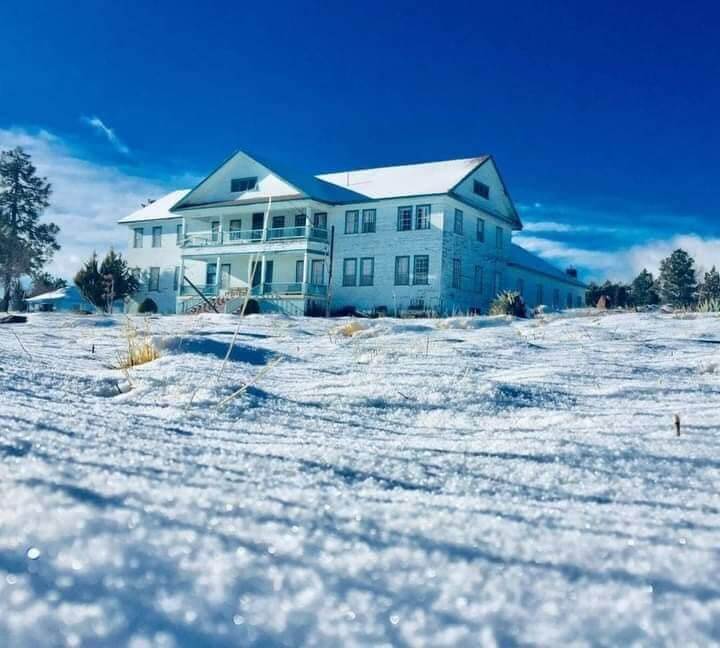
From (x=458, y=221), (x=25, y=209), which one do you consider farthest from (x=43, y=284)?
(x=458, y=221)

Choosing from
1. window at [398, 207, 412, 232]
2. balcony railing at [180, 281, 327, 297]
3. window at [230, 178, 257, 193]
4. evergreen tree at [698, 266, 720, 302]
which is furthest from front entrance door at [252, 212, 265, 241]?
evergreen tree at [698, 266, 720, 302]

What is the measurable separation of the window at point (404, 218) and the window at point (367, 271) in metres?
1.89

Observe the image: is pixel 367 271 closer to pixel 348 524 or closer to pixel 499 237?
pixel 499 237

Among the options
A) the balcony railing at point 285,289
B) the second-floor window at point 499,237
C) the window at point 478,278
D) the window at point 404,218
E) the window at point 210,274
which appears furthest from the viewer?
the window at point 210,274

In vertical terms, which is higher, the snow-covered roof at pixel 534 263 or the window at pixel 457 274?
the snow-covered roof at pixel 534 263

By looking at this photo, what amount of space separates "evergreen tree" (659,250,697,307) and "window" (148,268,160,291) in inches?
1321

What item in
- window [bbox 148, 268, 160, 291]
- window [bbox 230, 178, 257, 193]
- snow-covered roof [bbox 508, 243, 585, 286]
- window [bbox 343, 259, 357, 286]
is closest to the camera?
window [bbox 343, 259, 357, 286]

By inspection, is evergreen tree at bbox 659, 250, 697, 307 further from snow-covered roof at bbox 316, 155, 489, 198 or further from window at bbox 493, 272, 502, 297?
snow-covered roof at bbox 316, 155, 489, 198

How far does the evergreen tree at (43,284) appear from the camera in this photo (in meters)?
45.1

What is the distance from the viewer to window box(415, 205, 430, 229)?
89.3ft

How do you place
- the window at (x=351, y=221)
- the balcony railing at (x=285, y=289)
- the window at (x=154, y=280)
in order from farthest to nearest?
the window at (x=154, y=280) < the window at (x=351, y=221) < the balcony railing at (x=285, y=289)

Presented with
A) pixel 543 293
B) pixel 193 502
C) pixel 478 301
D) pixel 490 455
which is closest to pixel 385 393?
pixel 490 455

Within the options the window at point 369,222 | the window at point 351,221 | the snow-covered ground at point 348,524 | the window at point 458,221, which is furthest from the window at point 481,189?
the snow-covered ground at point 348,524

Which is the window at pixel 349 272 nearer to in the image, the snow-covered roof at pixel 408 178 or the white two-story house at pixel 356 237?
the white two-story house at pixel 356 237
